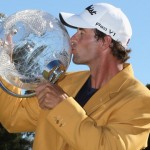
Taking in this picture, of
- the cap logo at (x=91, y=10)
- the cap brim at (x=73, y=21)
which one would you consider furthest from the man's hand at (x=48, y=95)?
the cap logo at (x=91, y=10)

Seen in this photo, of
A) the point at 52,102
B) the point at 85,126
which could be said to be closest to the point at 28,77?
the point at 52,102

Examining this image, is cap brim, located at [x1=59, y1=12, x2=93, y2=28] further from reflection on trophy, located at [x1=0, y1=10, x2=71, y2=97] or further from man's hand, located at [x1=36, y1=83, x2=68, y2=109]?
man's hand, located at [x1=36, y1=83, x2=68, y2=109]

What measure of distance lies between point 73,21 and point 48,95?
3.35ft

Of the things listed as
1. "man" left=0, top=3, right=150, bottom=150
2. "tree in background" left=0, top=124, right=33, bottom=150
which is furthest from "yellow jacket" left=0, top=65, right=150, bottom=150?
"tree in background" left=0, top=124, right=33, bottom=150

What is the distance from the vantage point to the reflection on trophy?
165 inches

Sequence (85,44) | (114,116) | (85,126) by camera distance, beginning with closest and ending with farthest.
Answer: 1. (85,126)
2. (114,116)
3. (85,44)

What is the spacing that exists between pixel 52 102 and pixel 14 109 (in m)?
0.99

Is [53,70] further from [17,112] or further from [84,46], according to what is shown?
[17,112]

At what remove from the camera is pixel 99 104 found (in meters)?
4.63

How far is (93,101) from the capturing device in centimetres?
468

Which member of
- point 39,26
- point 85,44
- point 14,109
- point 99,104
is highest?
point 39,26

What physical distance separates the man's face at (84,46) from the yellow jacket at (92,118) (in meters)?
0.29

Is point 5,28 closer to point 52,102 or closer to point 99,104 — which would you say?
point 52,102

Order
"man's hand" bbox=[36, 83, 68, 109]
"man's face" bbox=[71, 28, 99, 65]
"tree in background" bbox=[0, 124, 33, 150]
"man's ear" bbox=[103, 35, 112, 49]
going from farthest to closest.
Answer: "tree in background" bbox=[0, 124, 33, 150], "man's ear" bbox=[103, 35, 112, 49], "man's face" bbox=[71, 28, 99, 65], "man's hand" bbox=[36, 83, 68, 109]
